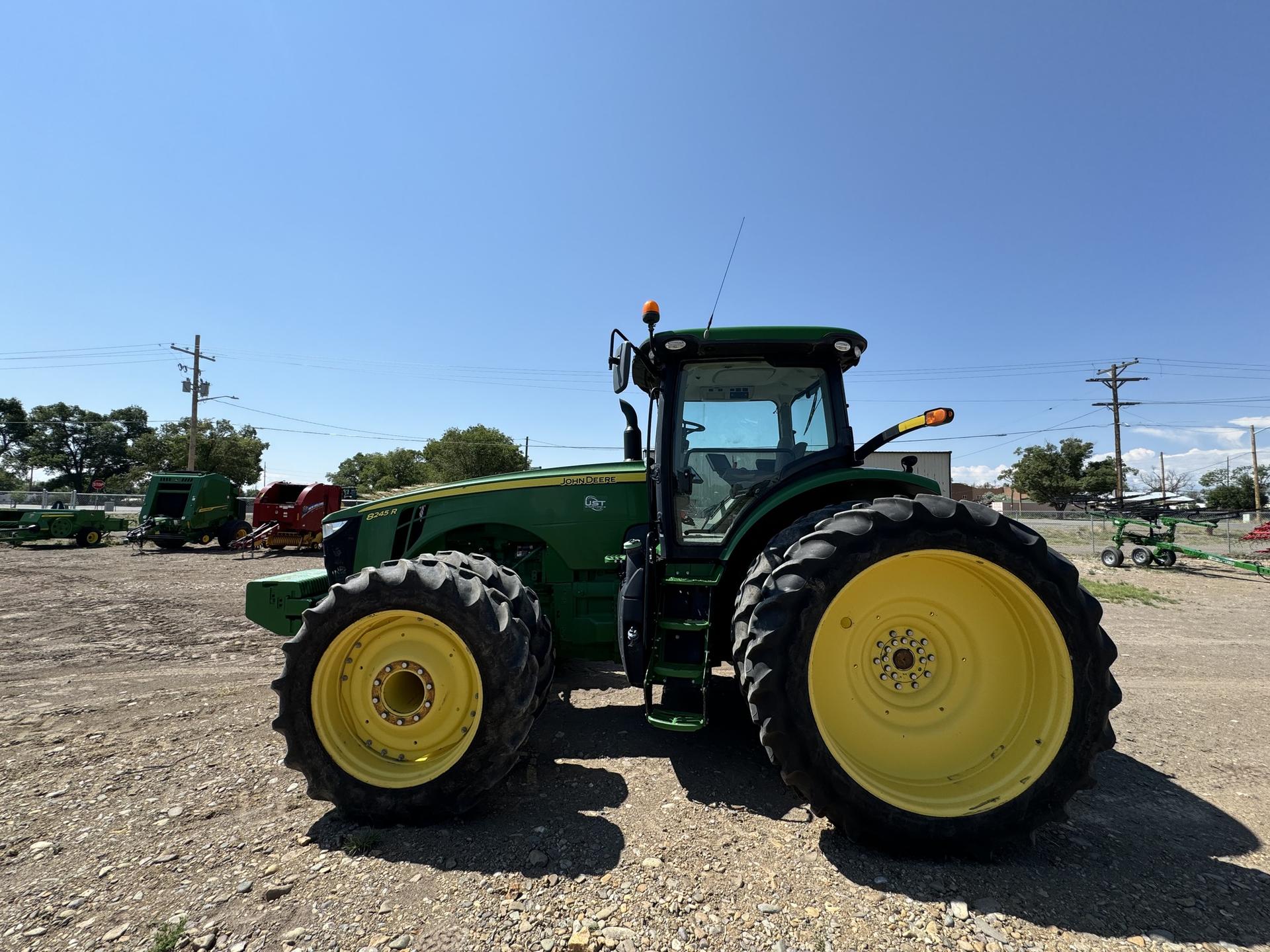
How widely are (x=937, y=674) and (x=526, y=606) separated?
1965 mm

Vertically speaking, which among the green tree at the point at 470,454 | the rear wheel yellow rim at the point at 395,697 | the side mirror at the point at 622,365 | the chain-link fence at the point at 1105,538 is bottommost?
the chain-link fence at the point at 1105,538

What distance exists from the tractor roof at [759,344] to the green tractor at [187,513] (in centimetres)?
1843

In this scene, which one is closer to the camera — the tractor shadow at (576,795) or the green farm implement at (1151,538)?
the tractor shadow at (576,795)

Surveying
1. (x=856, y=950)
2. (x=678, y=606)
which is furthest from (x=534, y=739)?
(x=856, y=950)

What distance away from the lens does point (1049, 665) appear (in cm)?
254

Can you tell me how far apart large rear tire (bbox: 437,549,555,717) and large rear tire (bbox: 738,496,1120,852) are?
3.40 ft

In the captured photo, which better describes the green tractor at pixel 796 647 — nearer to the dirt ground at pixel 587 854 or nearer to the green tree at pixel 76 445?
the dirt ground at pixel 587 854

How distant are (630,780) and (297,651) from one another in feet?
5.80

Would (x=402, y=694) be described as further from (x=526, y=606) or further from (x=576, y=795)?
(x=576, y=795)

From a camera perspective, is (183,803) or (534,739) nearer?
(183,803)

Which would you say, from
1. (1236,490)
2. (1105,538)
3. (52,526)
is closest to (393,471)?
(52,526)

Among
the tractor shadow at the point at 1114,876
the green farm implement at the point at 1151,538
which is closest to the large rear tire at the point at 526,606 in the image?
the tractor shadow at the point at 1114,876

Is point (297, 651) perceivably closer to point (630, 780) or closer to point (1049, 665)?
point (630, 780)

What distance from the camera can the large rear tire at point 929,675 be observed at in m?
2.40
